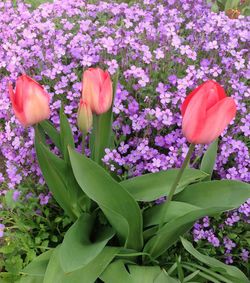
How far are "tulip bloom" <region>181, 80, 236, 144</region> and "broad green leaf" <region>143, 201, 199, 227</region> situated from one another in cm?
45

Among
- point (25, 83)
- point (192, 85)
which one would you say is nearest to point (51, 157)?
point (25, 83)

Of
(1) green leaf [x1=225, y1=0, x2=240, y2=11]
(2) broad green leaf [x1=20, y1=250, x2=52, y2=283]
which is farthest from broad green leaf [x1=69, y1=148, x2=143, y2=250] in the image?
(1) green leaf [x1=225, y1=0, x2=240, y2=11]

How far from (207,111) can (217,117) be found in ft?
0.10

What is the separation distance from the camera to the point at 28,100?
1.21 m

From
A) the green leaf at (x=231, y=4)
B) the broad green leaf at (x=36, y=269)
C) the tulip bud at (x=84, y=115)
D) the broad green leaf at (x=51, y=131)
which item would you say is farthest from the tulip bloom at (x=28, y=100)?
the green leaf at (x=231, y=4)

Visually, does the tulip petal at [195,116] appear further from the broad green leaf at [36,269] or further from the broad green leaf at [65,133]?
the broad green leaf at [36,269]

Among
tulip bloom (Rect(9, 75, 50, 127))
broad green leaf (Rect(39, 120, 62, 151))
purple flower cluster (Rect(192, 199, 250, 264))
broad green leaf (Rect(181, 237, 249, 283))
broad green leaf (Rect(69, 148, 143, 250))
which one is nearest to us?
tulip bloom (Rect(9, 75, 50, 127))

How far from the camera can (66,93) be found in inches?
80.5

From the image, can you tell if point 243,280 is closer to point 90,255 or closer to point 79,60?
point 90,255

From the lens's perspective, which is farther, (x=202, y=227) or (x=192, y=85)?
(x=192, y=85)

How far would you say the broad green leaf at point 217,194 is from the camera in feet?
4.72

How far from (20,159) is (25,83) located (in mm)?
690

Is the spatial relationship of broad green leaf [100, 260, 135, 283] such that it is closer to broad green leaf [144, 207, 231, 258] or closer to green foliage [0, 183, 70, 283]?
broad green leaf [144, 207, 231, 258]

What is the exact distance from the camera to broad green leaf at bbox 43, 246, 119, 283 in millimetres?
1405
